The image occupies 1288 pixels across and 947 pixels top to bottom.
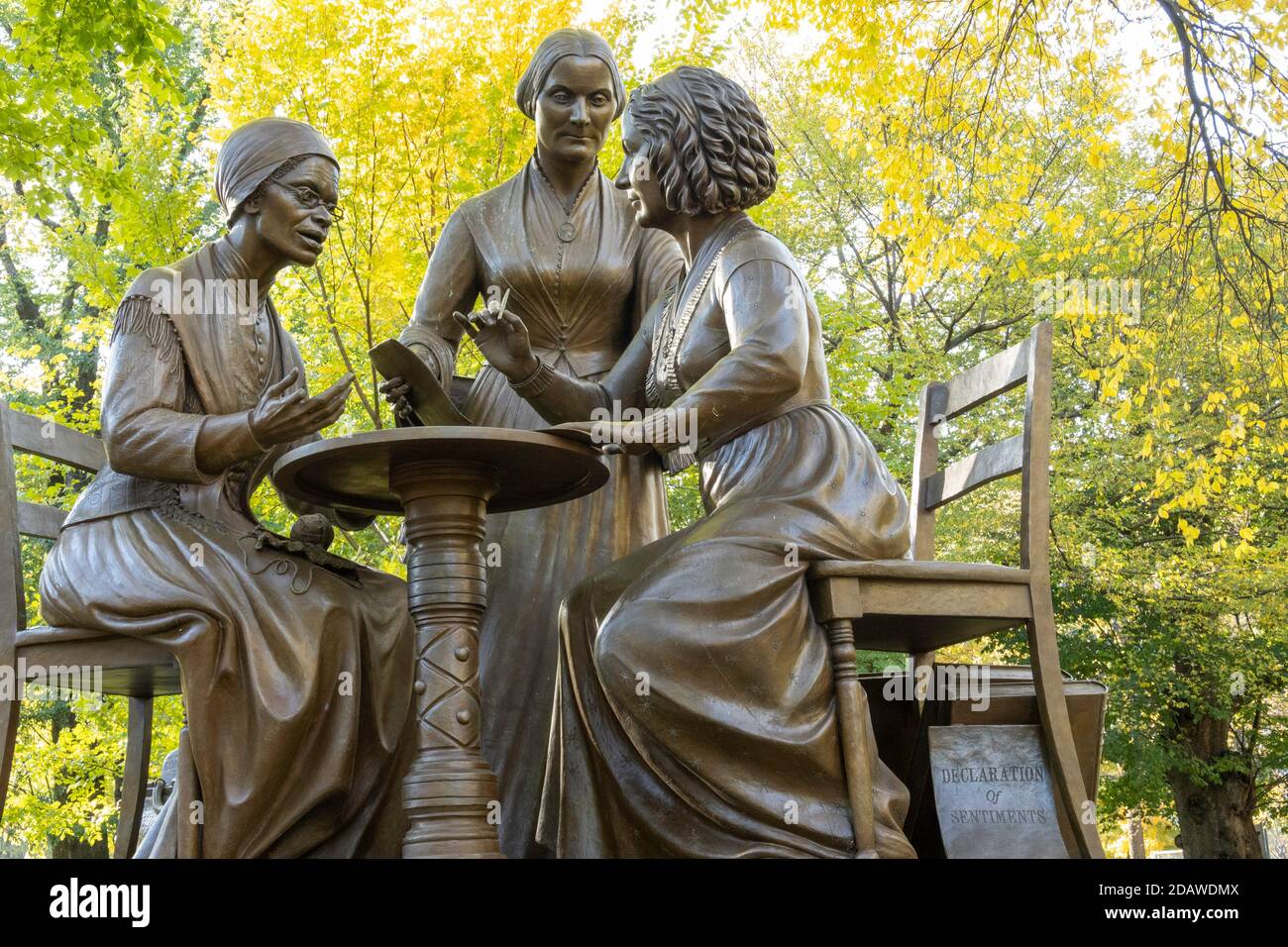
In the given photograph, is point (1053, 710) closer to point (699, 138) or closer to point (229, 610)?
point (699, 138)

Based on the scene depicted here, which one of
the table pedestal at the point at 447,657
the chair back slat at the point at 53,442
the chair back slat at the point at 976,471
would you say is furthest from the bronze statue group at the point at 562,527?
the chair back slat at the point at 976,471

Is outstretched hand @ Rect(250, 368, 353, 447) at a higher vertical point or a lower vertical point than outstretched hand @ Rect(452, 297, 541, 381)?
lower

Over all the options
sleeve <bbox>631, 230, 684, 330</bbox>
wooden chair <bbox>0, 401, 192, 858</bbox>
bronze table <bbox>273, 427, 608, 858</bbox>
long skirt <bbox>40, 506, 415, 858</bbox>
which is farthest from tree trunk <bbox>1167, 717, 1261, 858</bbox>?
bronze table <bbox>273, 427, 608, 858</bbox>

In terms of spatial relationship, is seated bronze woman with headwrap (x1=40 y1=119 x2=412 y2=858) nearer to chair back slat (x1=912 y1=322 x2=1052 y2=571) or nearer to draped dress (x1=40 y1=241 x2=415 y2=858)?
draped dress (x1=40 y1=241 x2=415 y2=858)

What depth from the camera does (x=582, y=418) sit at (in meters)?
4.38

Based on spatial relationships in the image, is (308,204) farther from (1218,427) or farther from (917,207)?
(1218,427)

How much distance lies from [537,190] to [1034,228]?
506 inches

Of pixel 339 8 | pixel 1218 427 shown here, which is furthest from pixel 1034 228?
pixel 339 8

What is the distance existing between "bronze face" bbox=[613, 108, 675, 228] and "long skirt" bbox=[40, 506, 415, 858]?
1.39 meters

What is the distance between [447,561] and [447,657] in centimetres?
24

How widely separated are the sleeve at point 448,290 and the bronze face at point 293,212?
452 millimetres

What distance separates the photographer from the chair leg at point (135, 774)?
185 inches

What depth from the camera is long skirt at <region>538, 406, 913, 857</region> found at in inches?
132

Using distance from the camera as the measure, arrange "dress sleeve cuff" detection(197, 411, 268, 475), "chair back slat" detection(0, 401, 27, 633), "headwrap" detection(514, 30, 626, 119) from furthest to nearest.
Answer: "headwrap" detection(514, 30, 626, 119), "chair back slat" detection(0, 401, 27, 633), "dress sleeve cuff" detection(197, 411, 268, 475)
